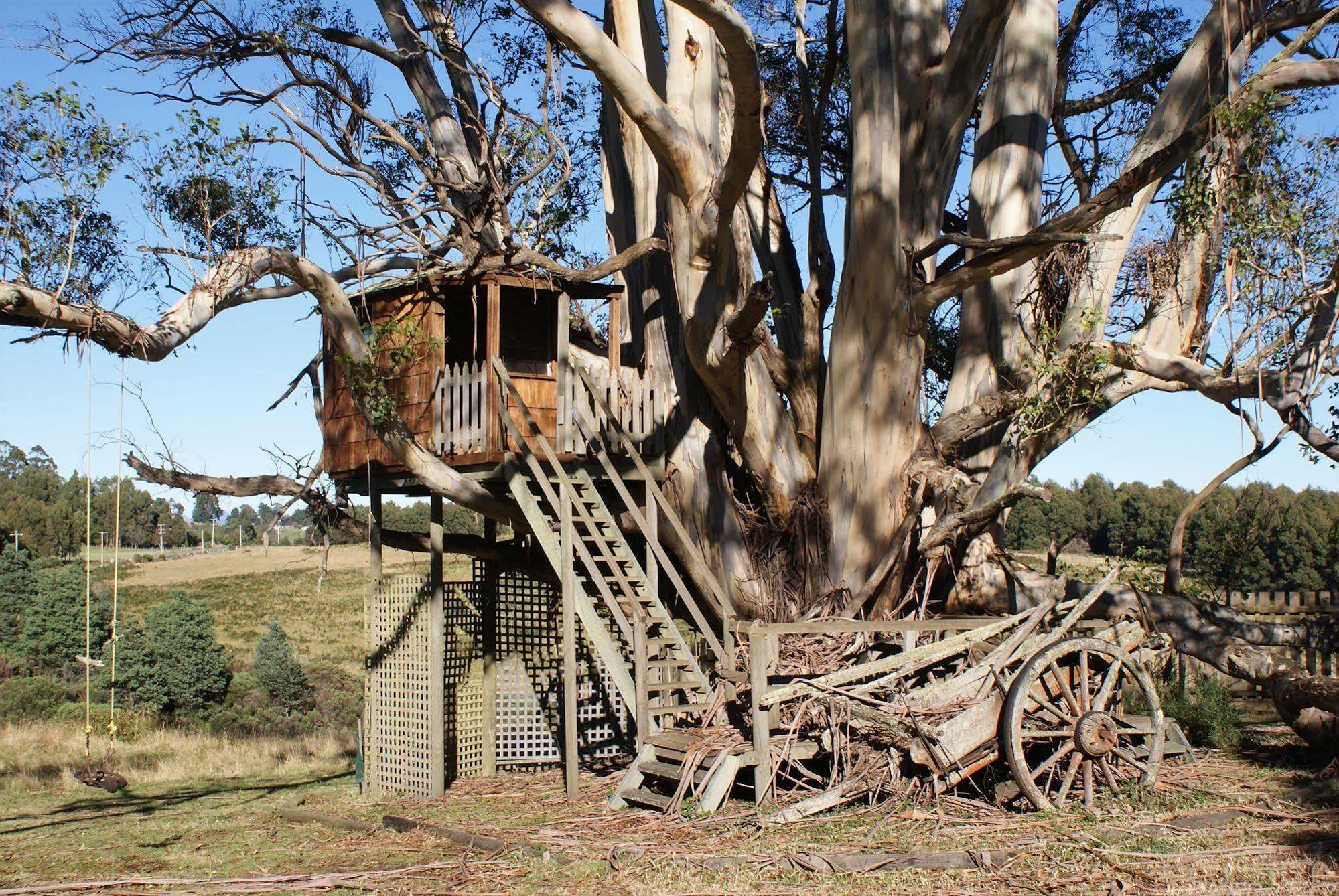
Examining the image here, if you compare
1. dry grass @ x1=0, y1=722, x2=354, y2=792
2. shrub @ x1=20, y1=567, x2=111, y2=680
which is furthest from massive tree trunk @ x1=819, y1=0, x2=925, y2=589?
shrub @ x1=20, y1=567, x2=111, y2=680

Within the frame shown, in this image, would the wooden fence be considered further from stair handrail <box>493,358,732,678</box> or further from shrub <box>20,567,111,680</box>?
shrub <box>20,567,111,680</box>

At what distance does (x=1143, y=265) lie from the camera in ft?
37.1

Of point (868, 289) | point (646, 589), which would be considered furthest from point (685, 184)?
point (646, 589)

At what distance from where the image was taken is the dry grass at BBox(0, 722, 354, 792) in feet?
49.8

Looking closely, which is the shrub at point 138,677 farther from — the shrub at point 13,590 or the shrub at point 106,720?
the shrub at point 13,590

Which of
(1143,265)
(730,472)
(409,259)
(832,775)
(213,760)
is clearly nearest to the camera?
(832,775)

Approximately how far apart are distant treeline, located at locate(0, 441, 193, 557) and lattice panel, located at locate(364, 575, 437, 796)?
34.8 metres

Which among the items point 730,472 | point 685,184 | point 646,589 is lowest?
point 646,589

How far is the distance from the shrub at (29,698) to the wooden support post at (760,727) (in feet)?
66.1

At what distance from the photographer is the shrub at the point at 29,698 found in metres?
25.2

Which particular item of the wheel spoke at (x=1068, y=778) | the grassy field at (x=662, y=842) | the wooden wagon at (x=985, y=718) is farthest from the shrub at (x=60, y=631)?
the wheel spoke at (x=1068, y=778)

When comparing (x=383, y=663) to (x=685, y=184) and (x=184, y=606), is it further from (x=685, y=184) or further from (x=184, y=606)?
(x=184, y=606)

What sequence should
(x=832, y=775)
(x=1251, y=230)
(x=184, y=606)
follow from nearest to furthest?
(x=832, y=775)
(x=1251, y=230)
(x=184, y=606)

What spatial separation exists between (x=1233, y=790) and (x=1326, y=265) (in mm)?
4397
